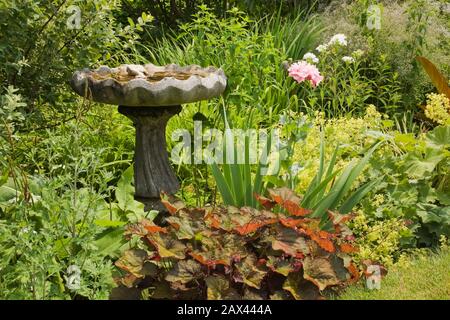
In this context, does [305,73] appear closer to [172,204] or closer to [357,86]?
[172,204]

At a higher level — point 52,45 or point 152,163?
point 52,45

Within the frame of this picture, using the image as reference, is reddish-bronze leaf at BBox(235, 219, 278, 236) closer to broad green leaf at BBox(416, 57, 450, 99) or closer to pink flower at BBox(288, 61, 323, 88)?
pink flower at BBox(288, 61, 323, 88)

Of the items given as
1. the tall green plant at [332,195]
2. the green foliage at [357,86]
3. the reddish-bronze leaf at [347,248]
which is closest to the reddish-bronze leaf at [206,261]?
the reddish-bronze leaf at [347,248]

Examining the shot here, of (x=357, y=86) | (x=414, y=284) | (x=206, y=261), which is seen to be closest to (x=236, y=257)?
(x=206, y=261)

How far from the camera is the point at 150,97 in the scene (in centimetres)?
454

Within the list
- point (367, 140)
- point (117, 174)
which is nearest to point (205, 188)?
point (117, 174)

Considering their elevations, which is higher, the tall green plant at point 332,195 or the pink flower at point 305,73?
the pink flower at point 305,73

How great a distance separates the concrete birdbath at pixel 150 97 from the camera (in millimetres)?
4527

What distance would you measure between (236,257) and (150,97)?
1.36 m

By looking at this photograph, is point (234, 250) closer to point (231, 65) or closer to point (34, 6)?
point (34, 6)

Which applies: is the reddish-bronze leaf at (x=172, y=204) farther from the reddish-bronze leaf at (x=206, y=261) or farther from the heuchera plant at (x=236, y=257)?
the reddish-bronze leaf at (x=206, y=261)

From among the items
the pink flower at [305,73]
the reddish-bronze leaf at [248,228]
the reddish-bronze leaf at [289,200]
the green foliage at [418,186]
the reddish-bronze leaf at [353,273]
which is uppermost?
the pink flower at [305,73]

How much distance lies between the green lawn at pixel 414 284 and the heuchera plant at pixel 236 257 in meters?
0.15
